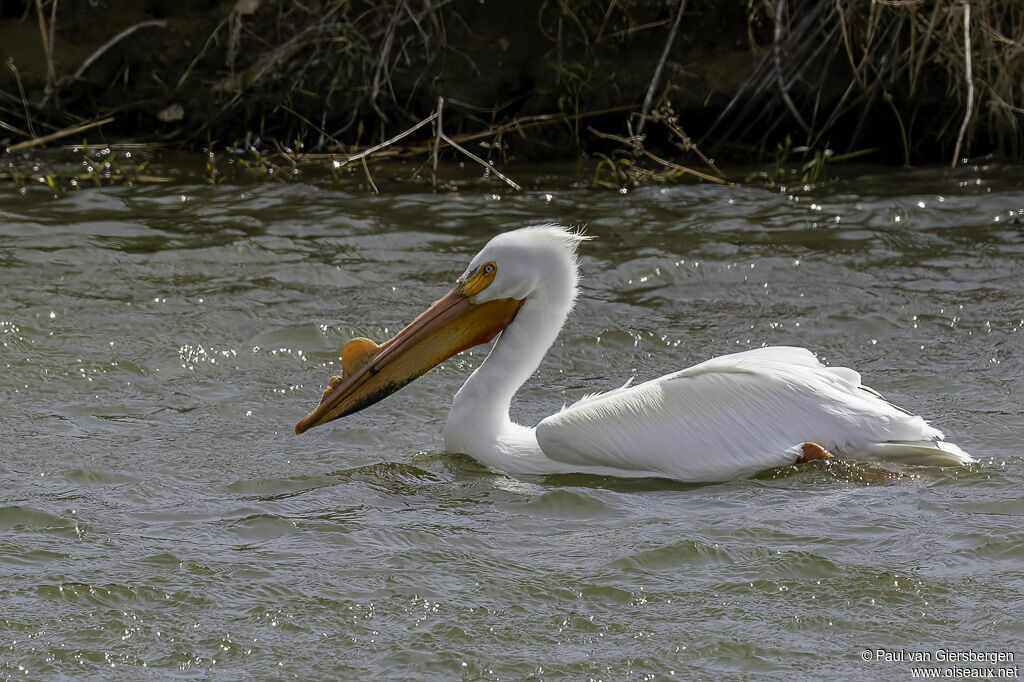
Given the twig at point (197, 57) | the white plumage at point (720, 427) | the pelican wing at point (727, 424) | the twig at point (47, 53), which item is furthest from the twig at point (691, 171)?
the twig at point (47, 53)

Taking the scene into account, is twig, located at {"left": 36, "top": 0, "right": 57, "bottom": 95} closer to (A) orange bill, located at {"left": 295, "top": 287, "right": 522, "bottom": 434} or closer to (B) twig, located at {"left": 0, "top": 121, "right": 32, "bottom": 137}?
(B) twig, located at {"left": 0, "top": 121, "right": 32, "bottom": 137}

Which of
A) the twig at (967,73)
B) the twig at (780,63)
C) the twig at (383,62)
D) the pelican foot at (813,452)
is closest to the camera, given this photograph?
the pelican foot at (813,452)

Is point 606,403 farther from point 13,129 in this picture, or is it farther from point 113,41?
point 113,41

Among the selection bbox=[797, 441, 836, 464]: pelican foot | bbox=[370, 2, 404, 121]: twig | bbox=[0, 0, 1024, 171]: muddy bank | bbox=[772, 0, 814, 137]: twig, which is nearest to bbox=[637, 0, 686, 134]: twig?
bbox=[0, 0, 1024, 171]: muddy bank

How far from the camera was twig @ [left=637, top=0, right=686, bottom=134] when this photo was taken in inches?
300

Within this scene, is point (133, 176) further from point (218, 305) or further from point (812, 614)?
point (812, 614)

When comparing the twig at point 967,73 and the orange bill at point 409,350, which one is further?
the twig at point 967,73

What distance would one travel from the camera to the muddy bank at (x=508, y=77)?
7.67 m

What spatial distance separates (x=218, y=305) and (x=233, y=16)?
3275 mm

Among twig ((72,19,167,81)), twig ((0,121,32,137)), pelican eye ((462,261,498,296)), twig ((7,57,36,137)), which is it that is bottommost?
pelican eye ((462,261,498,296))

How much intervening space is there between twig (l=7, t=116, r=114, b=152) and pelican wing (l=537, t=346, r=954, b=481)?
5.09m

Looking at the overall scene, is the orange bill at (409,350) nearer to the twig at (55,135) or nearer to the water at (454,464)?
the water at (454,464)

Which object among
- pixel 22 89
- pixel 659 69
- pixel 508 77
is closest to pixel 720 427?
pixel 659 69

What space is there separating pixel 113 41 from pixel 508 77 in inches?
97.2
